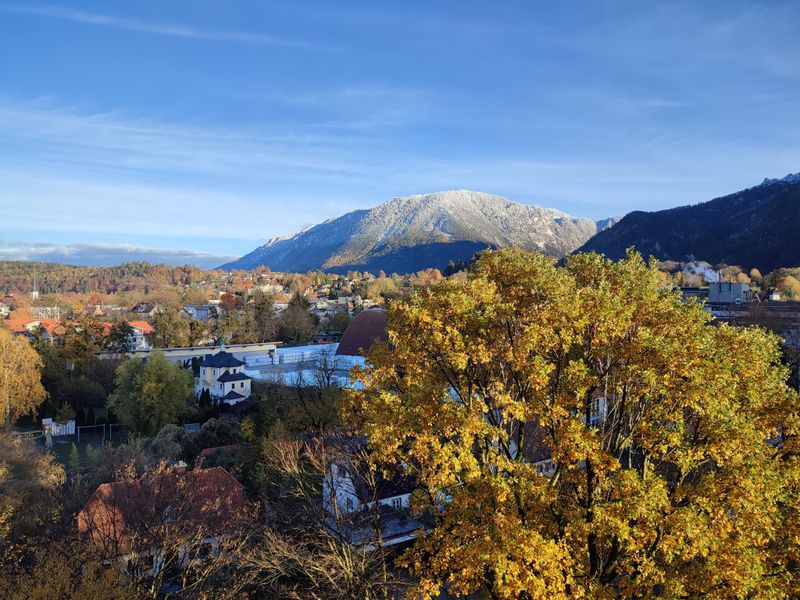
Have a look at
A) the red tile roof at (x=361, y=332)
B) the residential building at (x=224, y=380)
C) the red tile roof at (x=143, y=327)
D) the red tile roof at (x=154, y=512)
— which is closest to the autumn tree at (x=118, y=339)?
the residential building at (x=224, y=380)

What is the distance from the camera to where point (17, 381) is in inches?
1256

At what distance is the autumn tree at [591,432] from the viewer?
6406mm

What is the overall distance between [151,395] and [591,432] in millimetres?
28728

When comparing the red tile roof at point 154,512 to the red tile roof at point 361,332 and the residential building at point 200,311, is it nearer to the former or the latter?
the red tile roof at point 361,332

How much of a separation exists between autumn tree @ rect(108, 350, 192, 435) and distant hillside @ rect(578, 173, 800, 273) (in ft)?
275

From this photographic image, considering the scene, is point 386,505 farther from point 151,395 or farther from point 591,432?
point 151,395

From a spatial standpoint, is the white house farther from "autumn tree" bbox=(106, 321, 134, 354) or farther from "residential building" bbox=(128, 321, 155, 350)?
"residential building" bbox=(128, 321, 155, 350)

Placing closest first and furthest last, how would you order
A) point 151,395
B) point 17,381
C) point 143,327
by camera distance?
1. point 151,395
2. point 17,381
3. point 143,327

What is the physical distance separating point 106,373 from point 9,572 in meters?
30.6

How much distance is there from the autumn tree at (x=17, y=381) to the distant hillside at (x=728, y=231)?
293 feet

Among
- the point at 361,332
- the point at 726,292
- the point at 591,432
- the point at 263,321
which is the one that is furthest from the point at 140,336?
the point at 726,292

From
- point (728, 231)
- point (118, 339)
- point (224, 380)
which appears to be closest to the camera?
point (224, 380)

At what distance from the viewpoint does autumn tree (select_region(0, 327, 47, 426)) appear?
3147 cm

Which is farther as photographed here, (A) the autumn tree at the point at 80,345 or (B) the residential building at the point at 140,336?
(B) the residential building at the point at 140,336
